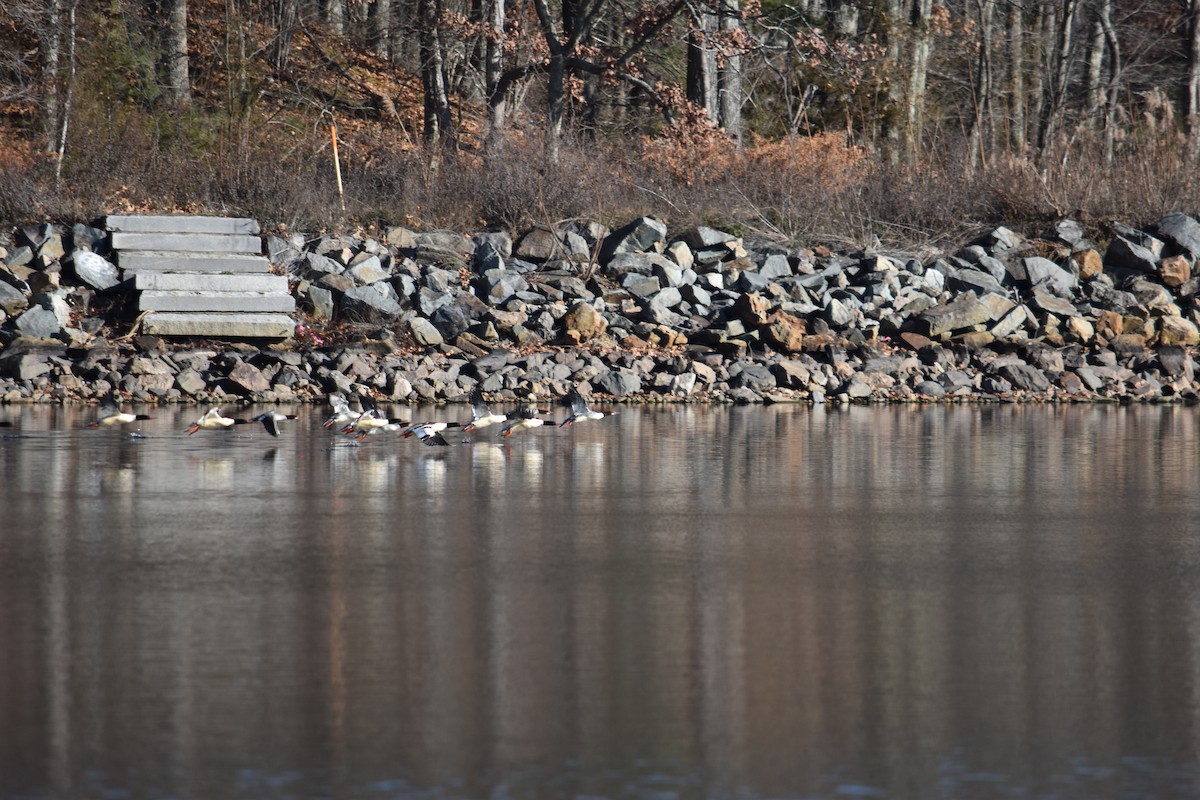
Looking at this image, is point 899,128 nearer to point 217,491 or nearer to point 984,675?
point 217,491

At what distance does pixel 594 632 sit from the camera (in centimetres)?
754

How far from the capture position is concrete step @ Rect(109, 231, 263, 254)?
2512 centimetres

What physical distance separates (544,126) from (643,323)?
944cm

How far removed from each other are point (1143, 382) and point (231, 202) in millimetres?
15632

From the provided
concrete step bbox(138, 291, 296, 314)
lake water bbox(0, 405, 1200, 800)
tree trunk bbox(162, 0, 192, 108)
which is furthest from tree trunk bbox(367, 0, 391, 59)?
lake water bbox(0, 405, 1200, 800)

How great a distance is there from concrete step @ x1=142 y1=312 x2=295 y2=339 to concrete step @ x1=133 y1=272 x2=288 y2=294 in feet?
2.28

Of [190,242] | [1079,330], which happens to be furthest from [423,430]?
[1079,330]

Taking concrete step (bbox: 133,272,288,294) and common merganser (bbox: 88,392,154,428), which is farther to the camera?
concrete step (bbox: 133,272,288,294)

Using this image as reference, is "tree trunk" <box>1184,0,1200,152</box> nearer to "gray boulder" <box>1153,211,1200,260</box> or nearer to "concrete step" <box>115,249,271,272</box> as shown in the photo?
"gray boulder" <box>1153,211,1200,260</box>

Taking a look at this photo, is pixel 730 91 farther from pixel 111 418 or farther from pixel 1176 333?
pixel 111 418

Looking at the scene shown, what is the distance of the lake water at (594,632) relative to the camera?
5.62 meters

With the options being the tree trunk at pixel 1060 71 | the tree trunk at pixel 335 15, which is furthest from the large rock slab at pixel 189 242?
the tree trunk at pixel 335 15

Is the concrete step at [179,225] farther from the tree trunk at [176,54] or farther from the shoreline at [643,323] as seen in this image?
the tree trunk at [176,54]

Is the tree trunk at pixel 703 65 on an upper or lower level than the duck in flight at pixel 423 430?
upper
